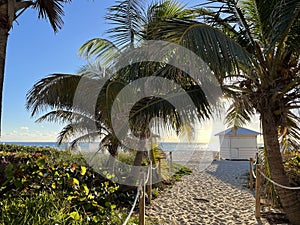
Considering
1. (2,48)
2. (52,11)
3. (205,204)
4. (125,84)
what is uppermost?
(52,11)

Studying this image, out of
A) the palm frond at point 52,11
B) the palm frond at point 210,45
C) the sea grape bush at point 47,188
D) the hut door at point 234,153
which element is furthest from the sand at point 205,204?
the hut door at point 234,153

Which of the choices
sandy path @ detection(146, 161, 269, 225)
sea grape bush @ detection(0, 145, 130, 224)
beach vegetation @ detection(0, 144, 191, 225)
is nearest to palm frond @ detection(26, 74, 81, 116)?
beach vegetation @ detection(0, 144, 191, 225)

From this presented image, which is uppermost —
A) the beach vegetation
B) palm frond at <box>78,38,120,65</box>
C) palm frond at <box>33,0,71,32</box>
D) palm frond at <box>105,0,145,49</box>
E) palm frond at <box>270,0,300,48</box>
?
palm frond at <box>105,0,145,49</box>

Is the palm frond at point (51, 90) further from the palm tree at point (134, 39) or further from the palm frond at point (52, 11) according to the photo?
the palm frond at point (52, 11)

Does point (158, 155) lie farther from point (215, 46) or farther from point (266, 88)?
point (215, 46)

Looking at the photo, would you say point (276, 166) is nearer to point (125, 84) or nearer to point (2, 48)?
point (125, 84)

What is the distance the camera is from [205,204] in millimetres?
7137

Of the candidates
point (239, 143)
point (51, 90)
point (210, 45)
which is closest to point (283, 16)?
point (210, 45)

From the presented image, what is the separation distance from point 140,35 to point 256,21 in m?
3.43

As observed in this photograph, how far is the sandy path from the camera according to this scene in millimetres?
5755

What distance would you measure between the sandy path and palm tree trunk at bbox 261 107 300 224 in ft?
2.14

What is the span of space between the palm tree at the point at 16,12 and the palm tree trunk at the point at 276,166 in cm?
431

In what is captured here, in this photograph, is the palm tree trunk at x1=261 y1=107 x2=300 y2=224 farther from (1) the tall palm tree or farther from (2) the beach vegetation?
(2) the beach vegetation

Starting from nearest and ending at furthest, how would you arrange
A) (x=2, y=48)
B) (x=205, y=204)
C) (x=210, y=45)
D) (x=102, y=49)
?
(x=2, y=48), (x=210, y=45), (x=205, y=204), (x=102, y=49)
